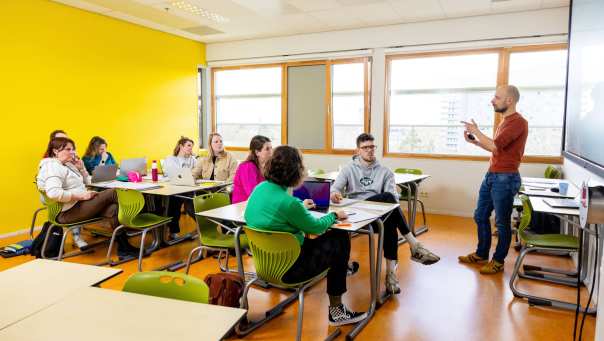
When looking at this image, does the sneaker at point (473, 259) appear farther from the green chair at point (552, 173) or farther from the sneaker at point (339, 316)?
the green chair at point (552, 173)

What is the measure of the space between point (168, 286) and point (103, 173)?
362 cm

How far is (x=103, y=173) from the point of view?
4820mm

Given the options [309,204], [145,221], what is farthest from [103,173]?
[309,204]

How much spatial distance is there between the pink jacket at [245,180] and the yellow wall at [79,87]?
3269 mm

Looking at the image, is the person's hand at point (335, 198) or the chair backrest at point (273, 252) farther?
the person's hand at point (335, 198)

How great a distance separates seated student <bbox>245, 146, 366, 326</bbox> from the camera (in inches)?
96.3

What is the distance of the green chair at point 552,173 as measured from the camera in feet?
17.6

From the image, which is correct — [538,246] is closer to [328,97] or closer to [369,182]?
[369,182]

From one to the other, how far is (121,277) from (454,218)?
4.63 meters

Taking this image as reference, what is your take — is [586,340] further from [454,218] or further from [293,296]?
[454,218]

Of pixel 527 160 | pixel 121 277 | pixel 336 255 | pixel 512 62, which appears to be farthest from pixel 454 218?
pixel 121 277

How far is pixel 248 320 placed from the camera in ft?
9.60

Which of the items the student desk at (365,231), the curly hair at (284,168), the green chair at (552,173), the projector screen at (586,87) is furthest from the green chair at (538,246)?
the green chair at (552,173)

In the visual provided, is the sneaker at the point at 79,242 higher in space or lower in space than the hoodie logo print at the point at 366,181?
lower
